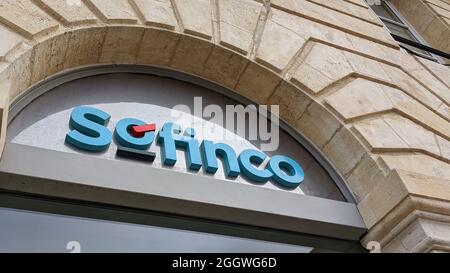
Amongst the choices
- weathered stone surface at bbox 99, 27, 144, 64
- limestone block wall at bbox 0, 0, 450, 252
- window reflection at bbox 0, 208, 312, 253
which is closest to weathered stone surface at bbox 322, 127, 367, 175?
limestone block wall at bbox 0, 0, 450, 252

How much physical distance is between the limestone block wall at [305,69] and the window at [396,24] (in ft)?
8.10

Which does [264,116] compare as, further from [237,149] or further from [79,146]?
[79,146]

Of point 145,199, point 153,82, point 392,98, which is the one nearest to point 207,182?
point 145,199

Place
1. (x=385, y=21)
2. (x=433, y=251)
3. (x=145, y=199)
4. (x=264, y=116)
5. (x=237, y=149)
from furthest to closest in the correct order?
1. (x=385, y=21)
2. (x=264, y=116)
3. (x=237, y=149)
4. (x=433, y=251)
5. (x=145, y=199)

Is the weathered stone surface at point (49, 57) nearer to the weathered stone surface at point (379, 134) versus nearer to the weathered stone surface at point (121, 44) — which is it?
the weathered stone surface at point (121, 44)

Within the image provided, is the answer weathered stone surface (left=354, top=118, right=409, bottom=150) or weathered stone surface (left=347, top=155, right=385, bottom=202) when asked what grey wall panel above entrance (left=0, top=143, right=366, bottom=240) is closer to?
Answer: weathered stone surface (left=347, top=155, right=385, bottom=202)

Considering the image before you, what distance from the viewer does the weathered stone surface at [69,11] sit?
3299mm

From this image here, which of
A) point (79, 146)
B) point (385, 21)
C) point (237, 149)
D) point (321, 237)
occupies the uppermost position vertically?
point (385, 21)

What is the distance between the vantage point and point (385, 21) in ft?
24.9

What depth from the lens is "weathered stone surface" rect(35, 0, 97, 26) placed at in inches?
130

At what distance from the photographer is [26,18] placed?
313cm

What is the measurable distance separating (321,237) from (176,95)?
5.49ft

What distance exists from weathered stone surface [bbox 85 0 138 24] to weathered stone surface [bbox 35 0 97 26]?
0.23 feet

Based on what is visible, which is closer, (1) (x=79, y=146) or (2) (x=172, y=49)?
(1) (x=79, y=146)
